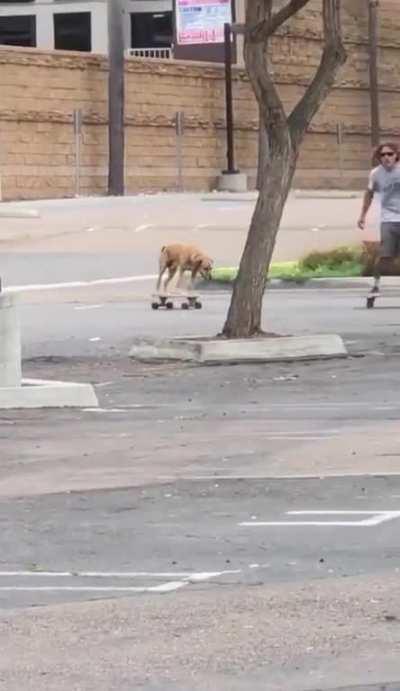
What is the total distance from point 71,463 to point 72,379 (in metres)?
4.97

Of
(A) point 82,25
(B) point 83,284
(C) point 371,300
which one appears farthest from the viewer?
(A) point 82,25

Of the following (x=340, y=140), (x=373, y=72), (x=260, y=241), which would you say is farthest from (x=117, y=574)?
(x=340, y=140)

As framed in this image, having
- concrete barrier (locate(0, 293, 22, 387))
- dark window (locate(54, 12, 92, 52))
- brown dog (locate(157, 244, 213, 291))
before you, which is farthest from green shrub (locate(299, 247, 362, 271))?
dark window (locate(54, 12, 92, 52))

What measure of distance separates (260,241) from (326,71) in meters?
1.75

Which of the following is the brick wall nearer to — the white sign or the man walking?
the white sign

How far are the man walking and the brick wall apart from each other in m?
→ 24.8

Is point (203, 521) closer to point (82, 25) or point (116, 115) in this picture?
point (116, 115)

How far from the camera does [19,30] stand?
64.2 meters

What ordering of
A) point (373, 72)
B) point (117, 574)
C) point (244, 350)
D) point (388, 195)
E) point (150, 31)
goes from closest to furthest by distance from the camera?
point (117, 574) → point (244, 350) → point (388, 195) → point (373, 72) → point (150, 31)

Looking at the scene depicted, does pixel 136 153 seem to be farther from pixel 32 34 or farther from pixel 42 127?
pixel 32 34

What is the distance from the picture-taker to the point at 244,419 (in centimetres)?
1507

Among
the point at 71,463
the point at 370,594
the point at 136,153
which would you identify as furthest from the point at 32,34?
the point at 370,594

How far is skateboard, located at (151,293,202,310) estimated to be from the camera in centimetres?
2550

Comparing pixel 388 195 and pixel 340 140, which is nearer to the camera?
pixel 388 195
